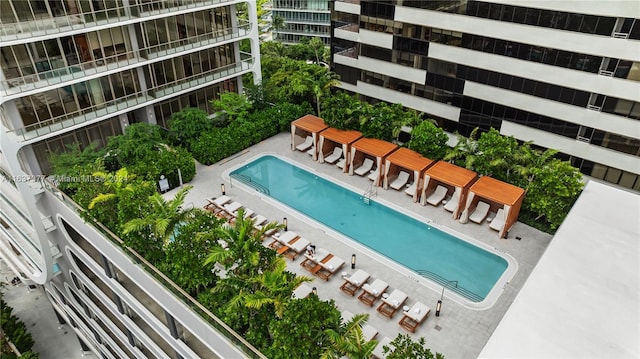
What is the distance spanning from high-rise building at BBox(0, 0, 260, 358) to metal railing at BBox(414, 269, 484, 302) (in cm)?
1112

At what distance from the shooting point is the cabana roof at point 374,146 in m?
28.7


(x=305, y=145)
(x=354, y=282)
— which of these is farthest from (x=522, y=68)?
(x=354, y=282)

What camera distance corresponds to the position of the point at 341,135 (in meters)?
30.5

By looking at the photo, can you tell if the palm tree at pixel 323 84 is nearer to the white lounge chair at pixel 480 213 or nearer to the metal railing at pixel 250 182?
the metal railing at pixel 250 182

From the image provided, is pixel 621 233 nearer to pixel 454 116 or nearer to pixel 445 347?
pixel 445 347

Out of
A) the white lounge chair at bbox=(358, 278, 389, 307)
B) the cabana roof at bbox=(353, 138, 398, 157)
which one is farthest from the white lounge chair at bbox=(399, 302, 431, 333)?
the cabana roof at bbox=(353, 138, 398, 157)

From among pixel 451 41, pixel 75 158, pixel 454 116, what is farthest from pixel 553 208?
pixel 75 158

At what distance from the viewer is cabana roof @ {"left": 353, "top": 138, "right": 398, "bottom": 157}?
94.3ft

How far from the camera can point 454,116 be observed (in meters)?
31.5

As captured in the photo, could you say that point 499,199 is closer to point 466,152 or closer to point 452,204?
point 452,204

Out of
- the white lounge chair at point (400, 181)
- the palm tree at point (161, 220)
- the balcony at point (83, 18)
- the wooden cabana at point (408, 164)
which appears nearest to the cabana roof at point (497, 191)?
the wooden cabana at point (408, 164)

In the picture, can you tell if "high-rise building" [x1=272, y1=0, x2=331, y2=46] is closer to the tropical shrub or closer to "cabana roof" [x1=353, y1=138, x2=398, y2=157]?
"cabana roof" [x1=353, y1=138, x2=398, y2=157]

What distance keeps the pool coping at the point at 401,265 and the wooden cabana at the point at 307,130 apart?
74.1 inches

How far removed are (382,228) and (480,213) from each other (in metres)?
5.89
